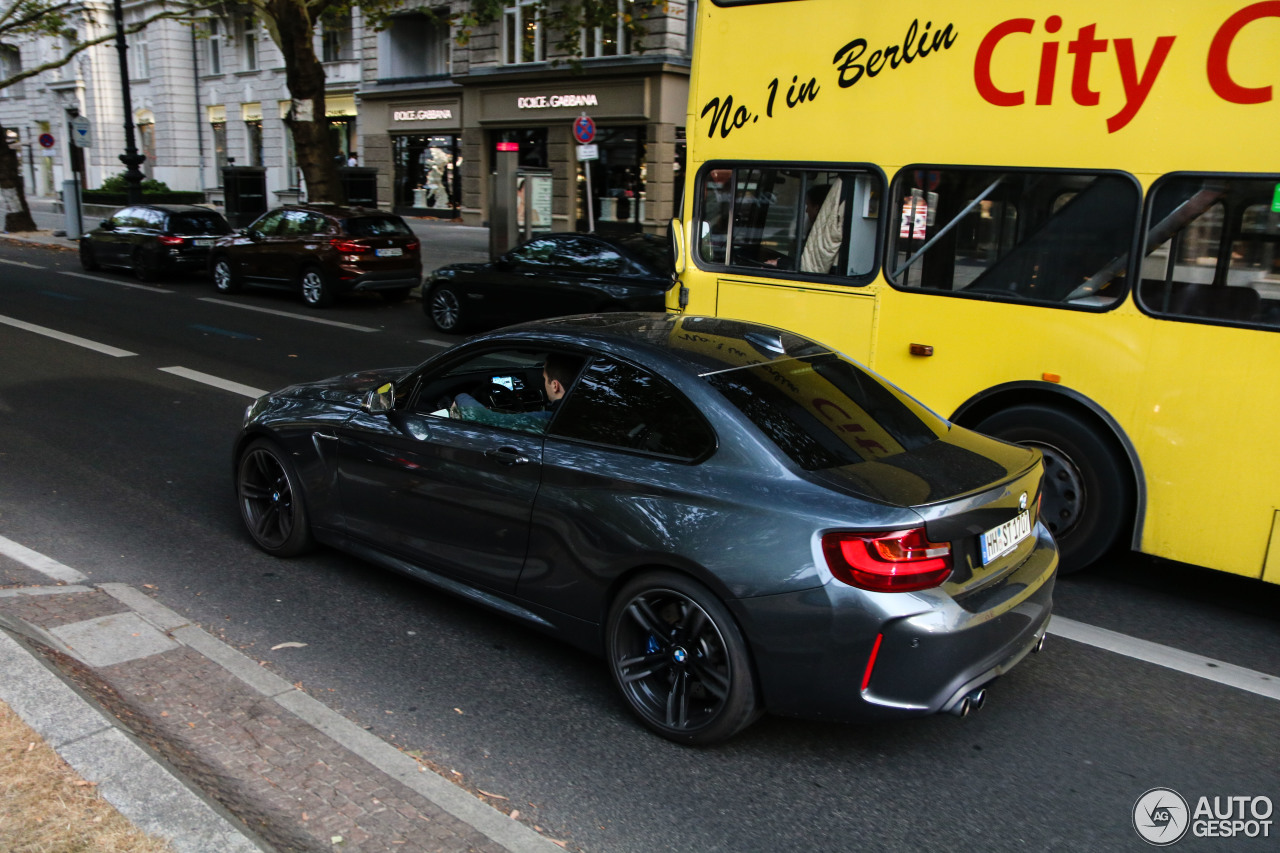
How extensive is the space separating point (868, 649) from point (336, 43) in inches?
1412

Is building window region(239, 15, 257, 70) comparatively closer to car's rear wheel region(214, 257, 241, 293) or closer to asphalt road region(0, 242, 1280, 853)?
car's rear wheel region(214, 257, 241, 293)

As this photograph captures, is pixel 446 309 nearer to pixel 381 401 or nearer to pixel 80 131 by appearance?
pixel 381 401

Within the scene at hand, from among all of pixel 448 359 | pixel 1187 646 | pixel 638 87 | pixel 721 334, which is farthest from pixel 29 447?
pixel 638 87

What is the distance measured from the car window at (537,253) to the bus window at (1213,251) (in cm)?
855

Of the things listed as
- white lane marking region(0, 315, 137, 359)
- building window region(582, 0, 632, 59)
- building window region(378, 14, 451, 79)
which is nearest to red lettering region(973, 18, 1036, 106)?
white lane marking region(0, 315, 137, 359)

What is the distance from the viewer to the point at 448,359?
15.7ft

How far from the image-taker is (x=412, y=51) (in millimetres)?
32406

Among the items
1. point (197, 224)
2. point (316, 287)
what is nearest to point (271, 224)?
point (316, 287)

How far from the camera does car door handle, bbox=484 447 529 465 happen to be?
13.7 ft

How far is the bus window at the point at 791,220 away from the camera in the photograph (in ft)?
20.1

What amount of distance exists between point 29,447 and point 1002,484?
7204 millimetres

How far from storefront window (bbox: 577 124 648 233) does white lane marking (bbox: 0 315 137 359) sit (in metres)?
15.7

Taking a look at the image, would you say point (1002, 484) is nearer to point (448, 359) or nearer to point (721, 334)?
point (721, 334)

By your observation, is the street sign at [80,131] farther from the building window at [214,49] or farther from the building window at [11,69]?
the building window at [11,69]
